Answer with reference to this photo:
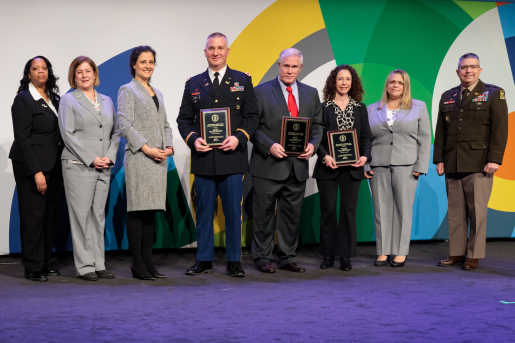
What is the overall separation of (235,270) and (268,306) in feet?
2.88

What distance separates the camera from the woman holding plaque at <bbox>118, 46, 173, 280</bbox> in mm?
3660

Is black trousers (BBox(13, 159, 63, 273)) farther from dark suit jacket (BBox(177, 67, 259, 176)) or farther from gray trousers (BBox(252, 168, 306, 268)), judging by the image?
gray trousers (BBox(252, 168, 306, 268))

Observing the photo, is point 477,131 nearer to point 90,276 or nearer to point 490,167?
point 490,167

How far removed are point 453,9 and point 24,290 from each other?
5207mm

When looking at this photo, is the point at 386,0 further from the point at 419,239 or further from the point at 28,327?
the point at 28,327

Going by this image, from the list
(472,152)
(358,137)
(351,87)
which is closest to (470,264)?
(472,152)

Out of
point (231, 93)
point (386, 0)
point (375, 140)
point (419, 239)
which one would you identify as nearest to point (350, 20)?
point (386, 0)

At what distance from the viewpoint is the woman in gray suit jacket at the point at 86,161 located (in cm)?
365

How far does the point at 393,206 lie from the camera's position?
4355 mm

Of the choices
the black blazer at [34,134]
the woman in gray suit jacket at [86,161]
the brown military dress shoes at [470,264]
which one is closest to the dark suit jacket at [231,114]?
the woman in gray suit jacket at [86,161]

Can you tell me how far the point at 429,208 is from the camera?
5.57 metres

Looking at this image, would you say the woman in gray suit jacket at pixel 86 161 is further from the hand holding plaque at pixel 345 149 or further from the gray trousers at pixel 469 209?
the gray trousers at pixel 469 209

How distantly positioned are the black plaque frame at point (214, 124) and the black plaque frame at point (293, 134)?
477mm

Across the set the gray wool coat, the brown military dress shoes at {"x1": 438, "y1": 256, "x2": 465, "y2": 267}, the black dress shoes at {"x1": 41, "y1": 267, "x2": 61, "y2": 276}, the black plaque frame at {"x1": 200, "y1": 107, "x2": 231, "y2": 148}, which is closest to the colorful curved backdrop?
the black dress shoes at {"x1": 41, "y1": 267, "x2": 61, "y2": 276}
